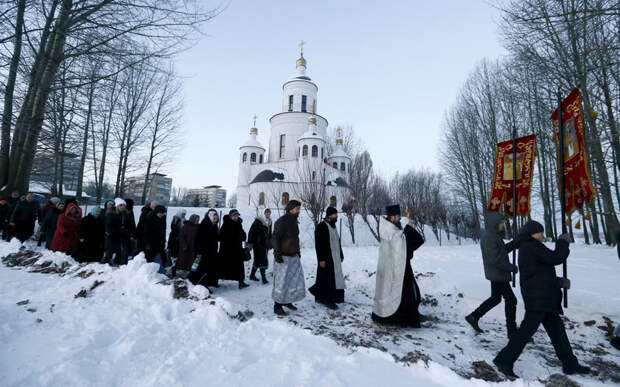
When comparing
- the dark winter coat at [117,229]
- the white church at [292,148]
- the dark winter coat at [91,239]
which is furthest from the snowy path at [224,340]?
the white church at [292,148]

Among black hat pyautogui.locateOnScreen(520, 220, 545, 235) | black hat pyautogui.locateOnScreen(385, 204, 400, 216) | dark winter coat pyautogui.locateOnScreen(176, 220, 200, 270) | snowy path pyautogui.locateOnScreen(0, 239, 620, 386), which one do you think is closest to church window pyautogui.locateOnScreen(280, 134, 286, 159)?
dark winter coat pyautogui.locateOnScreen(176, 220, 200, 270)

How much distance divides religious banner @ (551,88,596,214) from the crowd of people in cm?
151

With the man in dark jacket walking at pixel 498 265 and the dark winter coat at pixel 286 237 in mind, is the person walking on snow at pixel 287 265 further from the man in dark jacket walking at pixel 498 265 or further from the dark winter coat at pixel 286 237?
the man in dark jacket walking at pixel 498 265

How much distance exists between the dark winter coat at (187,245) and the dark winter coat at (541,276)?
621 centimetres

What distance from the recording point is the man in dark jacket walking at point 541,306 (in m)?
3.08

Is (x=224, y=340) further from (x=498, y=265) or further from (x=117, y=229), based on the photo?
(x=117, y=229)

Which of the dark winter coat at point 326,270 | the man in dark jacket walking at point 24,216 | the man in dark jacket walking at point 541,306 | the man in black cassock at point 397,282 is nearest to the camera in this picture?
the man in dark jacket walking at point 541,306

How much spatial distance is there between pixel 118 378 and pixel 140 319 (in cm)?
133

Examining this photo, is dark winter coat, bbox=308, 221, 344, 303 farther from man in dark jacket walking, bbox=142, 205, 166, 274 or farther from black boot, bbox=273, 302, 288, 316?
man in dark jacket walking, bbox=142, 205, 166, 274

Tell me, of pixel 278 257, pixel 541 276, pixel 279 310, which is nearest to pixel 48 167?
pixel 278 257

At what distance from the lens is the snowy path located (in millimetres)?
2643

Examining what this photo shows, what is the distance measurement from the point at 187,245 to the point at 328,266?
356 cm

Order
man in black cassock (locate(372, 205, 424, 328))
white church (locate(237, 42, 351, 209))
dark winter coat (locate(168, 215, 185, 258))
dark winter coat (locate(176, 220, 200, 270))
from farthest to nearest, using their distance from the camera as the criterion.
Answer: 1. white church (locate(237, 42, 351, 209))
2. dark winter coat (locate(168, 215, 185, 258))
3. dark winter coat (locate(176, 220, 200, 270))
4. man in black cassock (locate(372, 205, 424, 328))

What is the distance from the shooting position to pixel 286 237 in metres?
5.21
